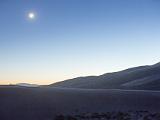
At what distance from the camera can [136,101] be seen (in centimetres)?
3688

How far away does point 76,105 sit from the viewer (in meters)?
33.8

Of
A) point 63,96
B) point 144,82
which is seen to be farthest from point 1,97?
point 144,82

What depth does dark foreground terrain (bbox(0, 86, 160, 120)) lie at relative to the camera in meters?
29.4

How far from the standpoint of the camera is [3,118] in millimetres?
29422

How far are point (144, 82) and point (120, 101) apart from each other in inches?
2022

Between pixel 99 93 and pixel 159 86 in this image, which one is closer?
pixel 99 93

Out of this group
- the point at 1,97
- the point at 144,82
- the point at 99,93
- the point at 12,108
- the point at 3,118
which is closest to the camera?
the point at 3,118

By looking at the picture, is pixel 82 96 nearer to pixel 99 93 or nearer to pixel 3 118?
pixel 99 93

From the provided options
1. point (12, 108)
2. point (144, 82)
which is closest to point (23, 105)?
point (12, 108)

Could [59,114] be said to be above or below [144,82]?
below

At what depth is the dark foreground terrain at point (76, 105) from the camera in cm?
2944

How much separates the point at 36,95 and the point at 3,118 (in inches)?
333

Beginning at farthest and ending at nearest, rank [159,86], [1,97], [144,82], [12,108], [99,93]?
[144,82] → [159,86] → [99,93] → [1,97] → [12,108]

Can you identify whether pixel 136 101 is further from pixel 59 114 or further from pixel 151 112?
pixel 59 114
